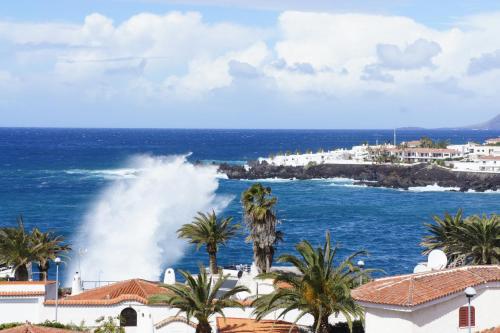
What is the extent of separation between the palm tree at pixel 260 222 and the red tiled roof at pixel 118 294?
7613 millimetres

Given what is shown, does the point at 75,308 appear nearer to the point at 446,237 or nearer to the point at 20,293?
the point at 20,293

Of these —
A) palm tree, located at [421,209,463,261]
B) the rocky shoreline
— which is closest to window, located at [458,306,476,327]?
palm tree, located at [421,209,463,261]

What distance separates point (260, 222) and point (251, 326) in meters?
11.6

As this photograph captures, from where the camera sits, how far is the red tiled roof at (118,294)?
103 feet

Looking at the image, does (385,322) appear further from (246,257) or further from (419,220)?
(419,220)

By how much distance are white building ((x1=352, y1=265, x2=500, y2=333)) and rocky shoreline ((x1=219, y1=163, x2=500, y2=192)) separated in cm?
12189

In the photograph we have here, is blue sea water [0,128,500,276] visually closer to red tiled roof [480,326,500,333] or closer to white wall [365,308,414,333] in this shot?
red tiled roof [480,326,500,333]

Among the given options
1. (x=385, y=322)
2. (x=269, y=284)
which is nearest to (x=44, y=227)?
(x=269, y=284)

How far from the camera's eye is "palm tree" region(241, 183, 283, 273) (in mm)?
39875

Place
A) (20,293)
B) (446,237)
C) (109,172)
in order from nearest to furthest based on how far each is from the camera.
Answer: (20,293), (446,237), (109,172)

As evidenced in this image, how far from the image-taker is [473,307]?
25.0m

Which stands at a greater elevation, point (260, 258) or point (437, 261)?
point (437, 261)

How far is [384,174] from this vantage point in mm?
166625

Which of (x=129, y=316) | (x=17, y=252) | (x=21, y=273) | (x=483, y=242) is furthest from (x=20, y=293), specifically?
(x=483, y=242)
